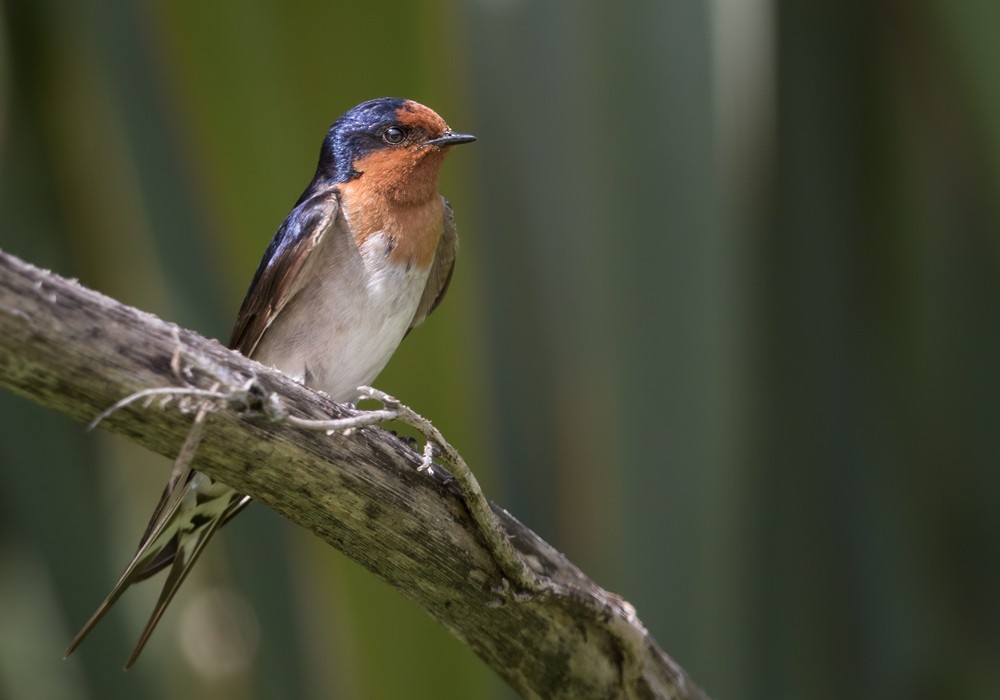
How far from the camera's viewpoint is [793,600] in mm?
2689

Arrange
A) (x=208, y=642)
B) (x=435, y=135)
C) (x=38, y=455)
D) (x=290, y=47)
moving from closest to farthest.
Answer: (x=290, y=47), (x=435, y=135), (x=38, y=455), (x=208, y=642)

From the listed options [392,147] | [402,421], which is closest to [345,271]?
[392,147]

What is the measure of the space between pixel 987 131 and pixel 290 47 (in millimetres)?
1229

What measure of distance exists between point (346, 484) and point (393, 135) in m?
0.90

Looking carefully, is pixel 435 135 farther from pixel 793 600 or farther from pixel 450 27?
pixel 793 600

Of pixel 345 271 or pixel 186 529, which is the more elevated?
pixel 345 271

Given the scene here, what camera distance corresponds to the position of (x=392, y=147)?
6.64ft

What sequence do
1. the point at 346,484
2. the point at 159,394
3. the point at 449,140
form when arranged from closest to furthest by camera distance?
the point at 159,394, the point at 346,484, the point at 449,140

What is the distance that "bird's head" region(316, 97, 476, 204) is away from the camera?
199 centimetres

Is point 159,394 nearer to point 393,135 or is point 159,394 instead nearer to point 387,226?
point 387,226

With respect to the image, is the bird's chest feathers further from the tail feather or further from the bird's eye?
the tail feather

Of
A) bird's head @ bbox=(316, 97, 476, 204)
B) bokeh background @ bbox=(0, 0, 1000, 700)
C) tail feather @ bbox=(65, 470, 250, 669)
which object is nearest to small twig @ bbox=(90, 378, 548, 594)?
tail feather @ bbox=(65, 470, 250, 669)

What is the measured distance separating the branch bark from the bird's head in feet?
2.38

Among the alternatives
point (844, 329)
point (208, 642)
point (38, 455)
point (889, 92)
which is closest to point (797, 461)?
point (844, 329)
